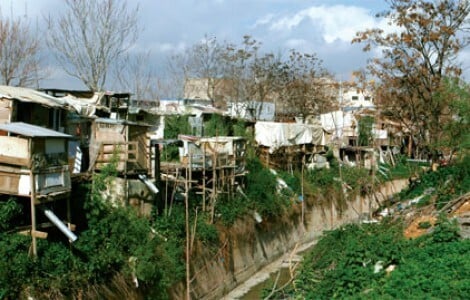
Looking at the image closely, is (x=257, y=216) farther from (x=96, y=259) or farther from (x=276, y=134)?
(x=96, y=259)

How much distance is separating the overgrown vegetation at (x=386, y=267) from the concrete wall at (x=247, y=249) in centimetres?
134

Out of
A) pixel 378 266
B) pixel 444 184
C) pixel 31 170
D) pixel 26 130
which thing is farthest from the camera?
pixel 444 184

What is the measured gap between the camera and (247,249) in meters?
22.3

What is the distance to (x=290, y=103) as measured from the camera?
43875 mm

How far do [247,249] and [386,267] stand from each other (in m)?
9.14

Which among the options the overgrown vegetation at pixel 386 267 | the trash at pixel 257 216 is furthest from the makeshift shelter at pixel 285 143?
the overgrown vegetation at pixel 386 267

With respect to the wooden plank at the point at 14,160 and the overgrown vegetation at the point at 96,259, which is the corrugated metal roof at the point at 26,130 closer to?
the wooden plank at the point at 14,160

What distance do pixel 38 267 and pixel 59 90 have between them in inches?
385

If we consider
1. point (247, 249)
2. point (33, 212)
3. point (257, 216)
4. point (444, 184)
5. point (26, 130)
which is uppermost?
point (26, 130)

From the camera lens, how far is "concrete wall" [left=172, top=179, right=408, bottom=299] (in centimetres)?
1831

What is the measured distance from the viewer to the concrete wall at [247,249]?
18312 millimetres

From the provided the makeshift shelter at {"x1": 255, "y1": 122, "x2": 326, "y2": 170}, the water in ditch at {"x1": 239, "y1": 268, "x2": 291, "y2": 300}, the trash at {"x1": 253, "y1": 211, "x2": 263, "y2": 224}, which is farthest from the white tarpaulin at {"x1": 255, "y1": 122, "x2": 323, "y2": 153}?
the water in ditch at {"x1": 239, "y1": 268, "x2": 291, "y2": 300}

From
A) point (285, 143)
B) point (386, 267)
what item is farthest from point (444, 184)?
point (386, 267)

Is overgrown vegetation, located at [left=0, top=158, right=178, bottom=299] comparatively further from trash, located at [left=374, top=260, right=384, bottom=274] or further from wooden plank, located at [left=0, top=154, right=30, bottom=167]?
trash, located at [left=374, top=260, right=384, bottom=274]
